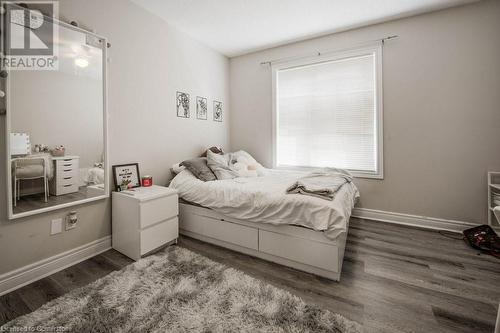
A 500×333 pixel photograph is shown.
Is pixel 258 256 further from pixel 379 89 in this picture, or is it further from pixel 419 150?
pixel 379 89

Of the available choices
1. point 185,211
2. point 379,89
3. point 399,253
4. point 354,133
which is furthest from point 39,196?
point 379,89

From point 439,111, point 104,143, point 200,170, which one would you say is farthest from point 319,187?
point 104,143

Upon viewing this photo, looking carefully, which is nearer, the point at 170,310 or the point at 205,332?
the point at 205,332

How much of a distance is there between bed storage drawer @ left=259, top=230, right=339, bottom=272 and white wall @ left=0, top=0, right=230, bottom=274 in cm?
171

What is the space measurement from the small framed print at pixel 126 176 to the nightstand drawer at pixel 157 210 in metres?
0.46

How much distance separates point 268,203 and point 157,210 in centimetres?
113

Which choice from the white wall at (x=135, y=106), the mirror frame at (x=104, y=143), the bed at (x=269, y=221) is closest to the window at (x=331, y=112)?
the bed at (x=269, y=221)

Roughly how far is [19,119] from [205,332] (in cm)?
206

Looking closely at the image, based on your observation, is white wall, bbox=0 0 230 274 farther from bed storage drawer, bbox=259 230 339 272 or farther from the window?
bed storage drawer, bbox=259 230 339 272

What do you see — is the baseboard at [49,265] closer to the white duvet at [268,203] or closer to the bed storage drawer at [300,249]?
the white duvet at [268,203]

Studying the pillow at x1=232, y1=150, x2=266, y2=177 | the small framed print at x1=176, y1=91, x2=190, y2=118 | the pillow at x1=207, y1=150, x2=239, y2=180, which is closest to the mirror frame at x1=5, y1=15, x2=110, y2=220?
the small framed print at x1=176, y1=91, x2=190, y2=118

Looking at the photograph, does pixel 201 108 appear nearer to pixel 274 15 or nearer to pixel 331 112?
pixel 274 15

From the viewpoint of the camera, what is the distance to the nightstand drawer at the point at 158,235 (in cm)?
223

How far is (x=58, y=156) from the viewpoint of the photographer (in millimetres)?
1992
